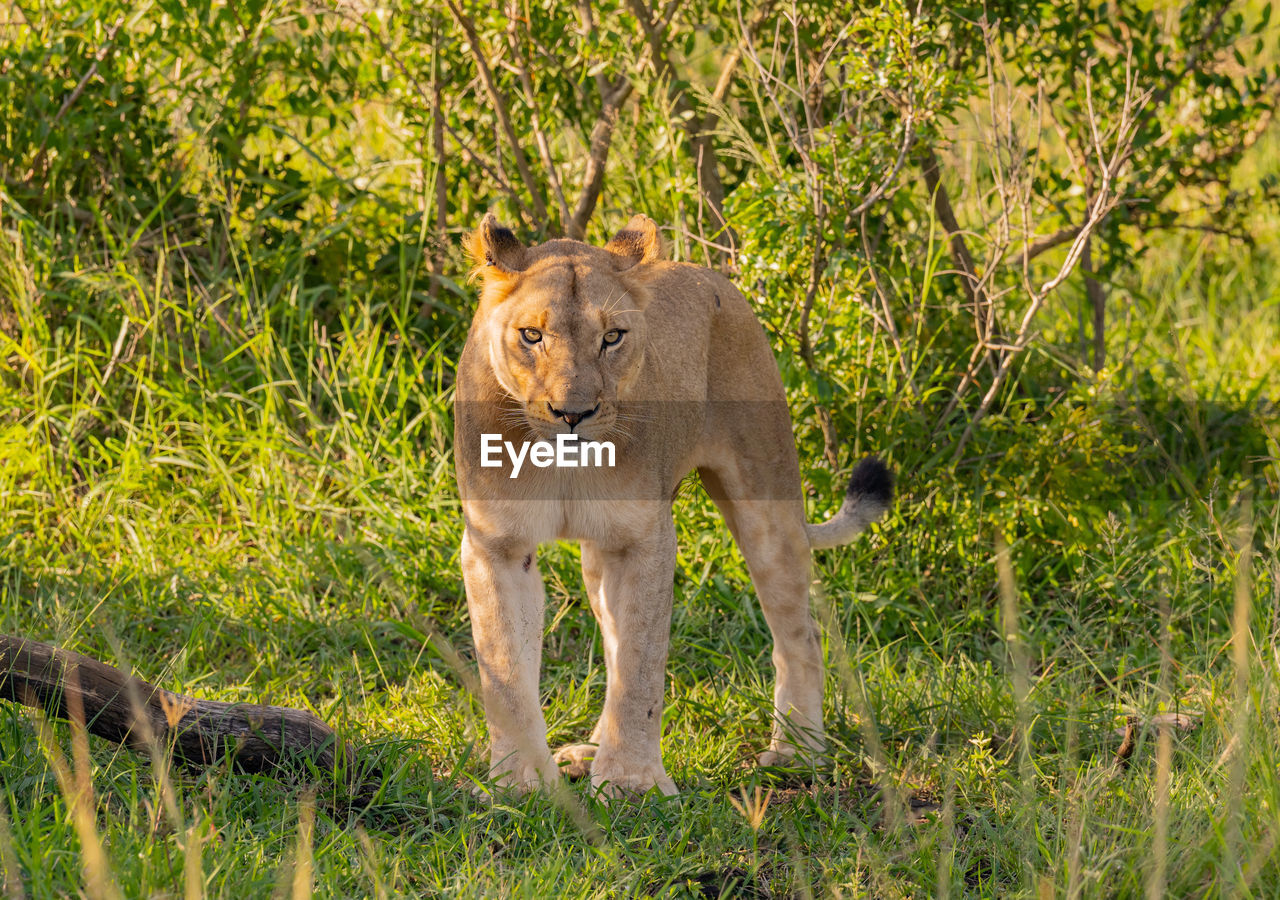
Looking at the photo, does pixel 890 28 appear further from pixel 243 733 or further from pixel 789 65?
pixel 243 733

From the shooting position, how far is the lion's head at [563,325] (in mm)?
3223

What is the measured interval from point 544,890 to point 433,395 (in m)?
2.95

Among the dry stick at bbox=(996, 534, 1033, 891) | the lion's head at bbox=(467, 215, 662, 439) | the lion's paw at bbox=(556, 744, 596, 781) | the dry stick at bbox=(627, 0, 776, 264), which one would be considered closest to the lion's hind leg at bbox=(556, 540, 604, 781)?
the lion's paw at bbox=(556, 744, 596, 781)

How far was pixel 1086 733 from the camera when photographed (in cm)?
387

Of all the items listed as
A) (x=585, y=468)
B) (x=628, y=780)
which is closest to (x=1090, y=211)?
(x=585, y=468)

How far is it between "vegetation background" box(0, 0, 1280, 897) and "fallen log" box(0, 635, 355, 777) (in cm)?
8

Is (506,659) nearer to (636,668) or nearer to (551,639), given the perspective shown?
(636,668)

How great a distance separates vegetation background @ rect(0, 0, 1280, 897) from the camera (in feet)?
11.2

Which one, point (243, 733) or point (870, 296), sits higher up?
point (870, 296)

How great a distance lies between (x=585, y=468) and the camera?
3.47 meters

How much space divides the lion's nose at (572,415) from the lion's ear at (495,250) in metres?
0.46

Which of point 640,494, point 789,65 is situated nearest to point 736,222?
point 789,65

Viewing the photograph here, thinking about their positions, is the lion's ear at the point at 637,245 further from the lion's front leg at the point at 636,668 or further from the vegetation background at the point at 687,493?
the vegetation background at the point at 687,493

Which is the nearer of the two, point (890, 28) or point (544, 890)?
point (544, 890)
